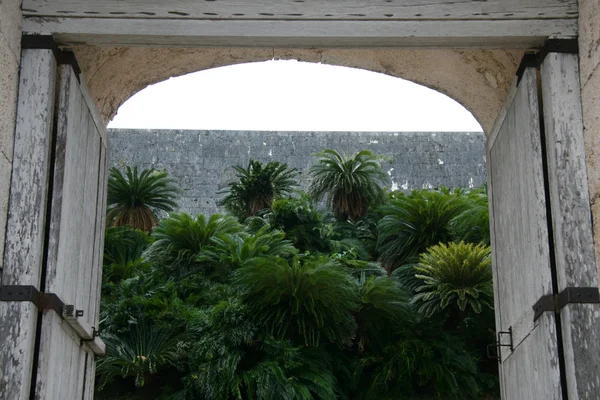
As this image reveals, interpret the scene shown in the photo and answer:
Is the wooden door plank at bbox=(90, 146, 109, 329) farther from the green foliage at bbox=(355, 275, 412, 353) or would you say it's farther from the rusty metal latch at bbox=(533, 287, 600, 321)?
the green foliage at bbox=(355, 275, 412, 353)

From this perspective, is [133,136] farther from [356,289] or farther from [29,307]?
[29,307]

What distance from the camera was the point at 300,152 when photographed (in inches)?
809

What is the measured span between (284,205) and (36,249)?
33.3ft

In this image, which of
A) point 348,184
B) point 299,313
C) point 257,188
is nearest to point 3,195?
point 299,313

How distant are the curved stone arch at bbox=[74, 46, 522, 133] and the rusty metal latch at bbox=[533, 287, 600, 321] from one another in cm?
170

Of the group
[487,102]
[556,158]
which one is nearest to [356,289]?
[487,102]

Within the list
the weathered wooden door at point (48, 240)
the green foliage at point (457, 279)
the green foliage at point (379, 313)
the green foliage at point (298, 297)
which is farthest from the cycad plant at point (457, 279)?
the weathered wooden door at point (48, 240)

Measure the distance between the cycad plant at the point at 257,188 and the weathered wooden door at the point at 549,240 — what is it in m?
10.3

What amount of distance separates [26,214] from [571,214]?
9.14 ft

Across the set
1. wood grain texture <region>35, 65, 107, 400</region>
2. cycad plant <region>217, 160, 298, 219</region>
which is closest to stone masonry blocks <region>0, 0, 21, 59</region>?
wood grain texture <region>35, 65, 107, 400</region>

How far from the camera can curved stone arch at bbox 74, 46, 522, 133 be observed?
7012mm

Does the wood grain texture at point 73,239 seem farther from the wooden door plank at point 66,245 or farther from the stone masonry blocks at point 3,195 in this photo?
the stone masonry blocks at point 3,195

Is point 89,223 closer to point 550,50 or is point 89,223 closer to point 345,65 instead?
point 345,65

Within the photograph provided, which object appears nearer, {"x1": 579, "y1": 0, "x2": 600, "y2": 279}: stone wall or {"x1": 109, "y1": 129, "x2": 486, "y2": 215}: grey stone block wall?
{"x1": 579, "y1": 0, "x2": 600, "y2": 279}: stone wall
